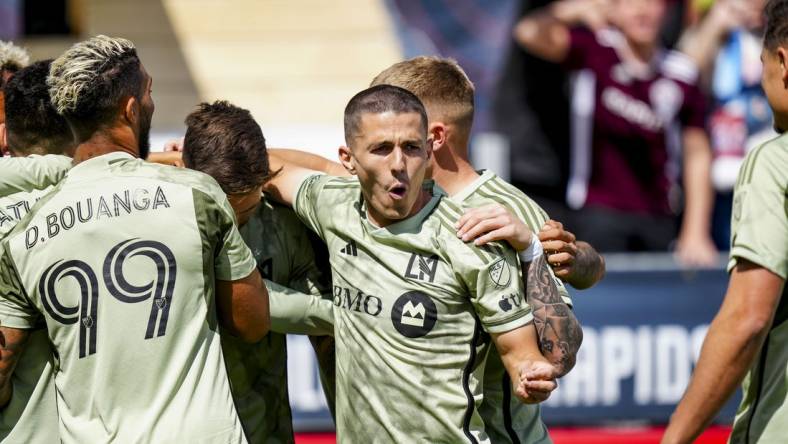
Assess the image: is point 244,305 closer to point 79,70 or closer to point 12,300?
point 12,300

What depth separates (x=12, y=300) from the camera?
11.5 ft

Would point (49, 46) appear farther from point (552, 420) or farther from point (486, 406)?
point (486, 406)

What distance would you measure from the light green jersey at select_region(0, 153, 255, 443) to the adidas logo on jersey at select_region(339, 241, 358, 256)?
1.47 ft

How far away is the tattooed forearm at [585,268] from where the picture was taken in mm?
3865

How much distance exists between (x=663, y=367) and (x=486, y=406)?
4468 millimetres

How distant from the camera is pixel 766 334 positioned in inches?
133

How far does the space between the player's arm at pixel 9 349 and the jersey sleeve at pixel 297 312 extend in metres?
0.76

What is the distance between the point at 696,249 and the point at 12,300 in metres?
6.80

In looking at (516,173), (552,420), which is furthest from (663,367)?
(516,173)

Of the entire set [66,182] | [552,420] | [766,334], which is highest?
[66,182]

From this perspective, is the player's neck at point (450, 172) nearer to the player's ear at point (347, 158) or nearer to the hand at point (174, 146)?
Result: the player's ear at point (347, 158)

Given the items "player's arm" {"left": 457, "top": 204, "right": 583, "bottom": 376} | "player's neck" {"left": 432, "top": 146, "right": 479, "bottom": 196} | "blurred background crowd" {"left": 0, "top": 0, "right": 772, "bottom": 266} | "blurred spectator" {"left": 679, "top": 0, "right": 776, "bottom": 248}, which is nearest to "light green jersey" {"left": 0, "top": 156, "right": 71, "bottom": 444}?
"player's neck" {"left": 432, "top": 146, "right": 479, "bottom": 196}

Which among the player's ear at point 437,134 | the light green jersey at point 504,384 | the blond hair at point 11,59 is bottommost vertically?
the light green jersey at point 504,384

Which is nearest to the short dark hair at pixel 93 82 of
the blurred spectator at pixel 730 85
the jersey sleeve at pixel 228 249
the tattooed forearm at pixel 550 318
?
the jersey sleeve at pixel 228 249
